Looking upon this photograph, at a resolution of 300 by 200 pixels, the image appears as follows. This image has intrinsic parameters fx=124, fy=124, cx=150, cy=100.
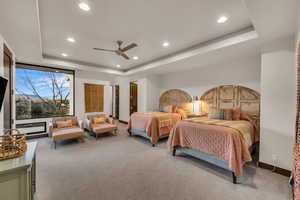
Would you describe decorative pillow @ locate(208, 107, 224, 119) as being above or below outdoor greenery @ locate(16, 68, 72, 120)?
below

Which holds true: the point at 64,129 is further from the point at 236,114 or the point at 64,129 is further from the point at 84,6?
the point at 236,114

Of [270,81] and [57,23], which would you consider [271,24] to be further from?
[57,23]

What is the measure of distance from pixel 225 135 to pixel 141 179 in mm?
1675

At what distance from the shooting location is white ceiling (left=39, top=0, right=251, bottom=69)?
1.97 metres

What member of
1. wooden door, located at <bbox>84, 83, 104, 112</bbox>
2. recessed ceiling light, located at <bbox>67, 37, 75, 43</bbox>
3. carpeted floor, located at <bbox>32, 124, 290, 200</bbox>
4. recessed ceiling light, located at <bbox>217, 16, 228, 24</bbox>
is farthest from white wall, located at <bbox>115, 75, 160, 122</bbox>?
recessed ceiling light, located at <bbox>217, 16, 228, 24</bbox>

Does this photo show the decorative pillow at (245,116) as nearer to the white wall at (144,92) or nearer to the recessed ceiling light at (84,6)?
the white wall at (144,92)

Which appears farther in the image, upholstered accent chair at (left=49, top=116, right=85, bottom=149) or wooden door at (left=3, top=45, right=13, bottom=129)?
upholstered accent chair at (left=49, top=116, right=85, bottom=149)

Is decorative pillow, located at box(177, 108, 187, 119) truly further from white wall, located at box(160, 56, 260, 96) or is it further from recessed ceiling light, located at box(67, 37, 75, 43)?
recessed ceiling light, located at box(67, 37, 75, 43)

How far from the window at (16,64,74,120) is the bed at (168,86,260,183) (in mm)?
4587

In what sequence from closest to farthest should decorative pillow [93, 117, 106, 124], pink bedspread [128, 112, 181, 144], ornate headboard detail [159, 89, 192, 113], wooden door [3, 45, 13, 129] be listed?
wooden door [3, 45, 13, 129] → pink bedspread [128, 112, 181, 144] → decorative pillow [93, 117, 106, 124] → ornate headboard detail [159, 89, 192, 113]

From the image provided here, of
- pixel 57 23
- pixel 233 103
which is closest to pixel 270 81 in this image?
pixel 233 103

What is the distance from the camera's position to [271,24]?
1947mm

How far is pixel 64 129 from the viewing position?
3947 mm

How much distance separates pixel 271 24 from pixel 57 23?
3780mm
